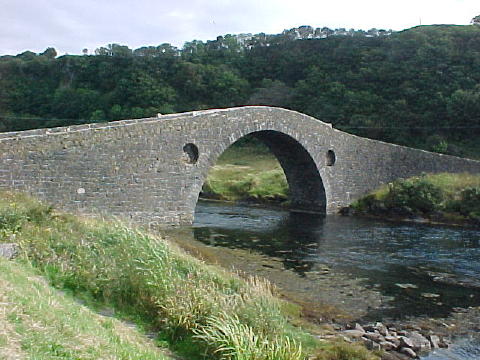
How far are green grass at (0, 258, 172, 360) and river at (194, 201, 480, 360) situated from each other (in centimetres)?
578

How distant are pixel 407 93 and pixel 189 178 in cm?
2991

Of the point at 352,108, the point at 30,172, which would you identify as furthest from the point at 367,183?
the point at 30,172

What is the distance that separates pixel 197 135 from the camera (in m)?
22.7

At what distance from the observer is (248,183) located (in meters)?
36.1

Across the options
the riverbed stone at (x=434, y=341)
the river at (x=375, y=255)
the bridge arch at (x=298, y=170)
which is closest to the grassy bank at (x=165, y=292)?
the riverbed stone at (x=434, y=341)

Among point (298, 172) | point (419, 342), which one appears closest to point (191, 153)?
point (298, 172)

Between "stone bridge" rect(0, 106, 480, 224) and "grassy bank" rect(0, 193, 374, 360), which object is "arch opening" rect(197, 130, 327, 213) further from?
"grassy bank" rect(0, 193, 374, 360)

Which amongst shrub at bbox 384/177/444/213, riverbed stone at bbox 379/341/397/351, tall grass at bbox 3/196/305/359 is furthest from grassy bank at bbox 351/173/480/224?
→ tall grass at bbox 3/196/305/359

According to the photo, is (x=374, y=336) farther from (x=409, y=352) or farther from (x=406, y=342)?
(x=409, y=352)

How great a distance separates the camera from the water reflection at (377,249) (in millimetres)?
14312

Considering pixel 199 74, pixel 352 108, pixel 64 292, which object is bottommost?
pixel 64 292

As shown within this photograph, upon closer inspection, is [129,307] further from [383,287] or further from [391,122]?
[391,122]

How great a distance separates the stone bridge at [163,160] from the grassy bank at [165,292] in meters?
5.54

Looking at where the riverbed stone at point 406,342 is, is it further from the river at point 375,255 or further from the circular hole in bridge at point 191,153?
the circular hole in bridge at point 191,153
